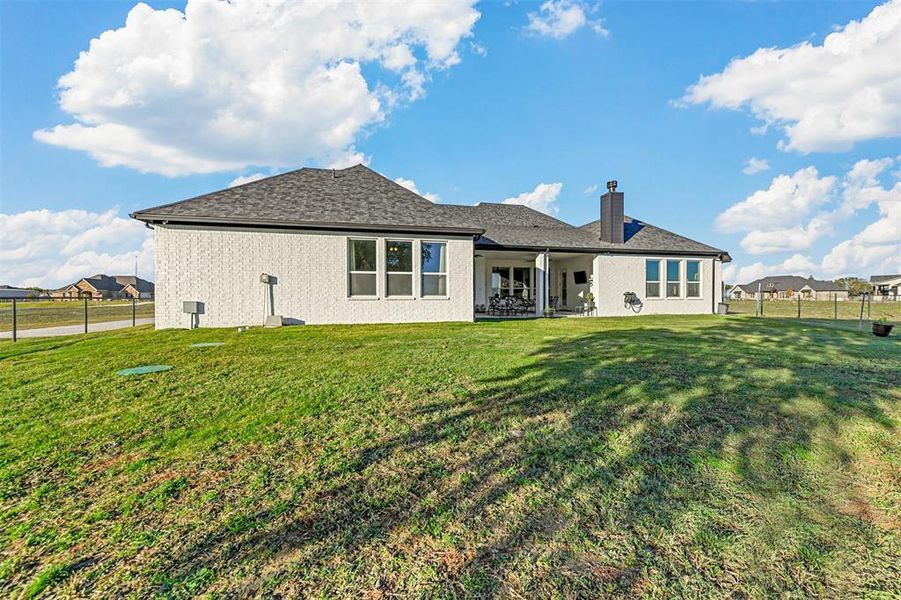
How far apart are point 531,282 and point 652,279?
5382 millimetres

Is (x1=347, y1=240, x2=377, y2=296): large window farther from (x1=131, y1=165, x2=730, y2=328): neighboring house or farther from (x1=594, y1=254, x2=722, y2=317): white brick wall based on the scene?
(x1=594, y1=254, x2=722, y2=317): white brick wall

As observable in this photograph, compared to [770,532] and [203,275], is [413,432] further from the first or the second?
[203,275]

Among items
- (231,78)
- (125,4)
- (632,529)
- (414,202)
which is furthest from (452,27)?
(632,529)

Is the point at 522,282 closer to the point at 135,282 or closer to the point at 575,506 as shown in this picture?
the point at 575,506

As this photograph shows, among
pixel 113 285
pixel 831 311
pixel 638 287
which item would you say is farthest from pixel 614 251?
pixel 113 285

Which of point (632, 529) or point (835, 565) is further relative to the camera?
point (632, 529)

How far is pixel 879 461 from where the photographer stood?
3.29 metres

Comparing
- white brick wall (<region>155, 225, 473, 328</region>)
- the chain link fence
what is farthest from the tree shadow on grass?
the chain link fence

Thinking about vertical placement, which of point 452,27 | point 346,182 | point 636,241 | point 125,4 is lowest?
point 636,241

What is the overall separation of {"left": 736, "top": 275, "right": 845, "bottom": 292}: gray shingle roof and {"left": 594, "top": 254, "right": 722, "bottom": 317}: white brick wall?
228ft

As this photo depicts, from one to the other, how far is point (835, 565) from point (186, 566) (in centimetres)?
343

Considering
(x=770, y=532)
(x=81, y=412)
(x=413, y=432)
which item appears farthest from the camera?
(x=81, y=412)

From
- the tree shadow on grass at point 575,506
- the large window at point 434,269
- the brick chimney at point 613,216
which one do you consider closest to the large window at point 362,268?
the large window at point 434,269

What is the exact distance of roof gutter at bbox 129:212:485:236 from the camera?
1091 centimetres
